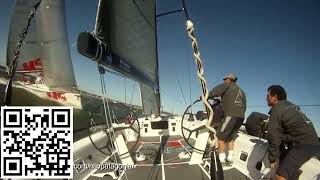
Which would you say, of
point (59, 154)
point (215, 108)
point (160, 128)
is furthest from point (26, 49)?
point (59, 154)

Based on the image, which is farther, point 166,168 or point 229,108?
point 166,168

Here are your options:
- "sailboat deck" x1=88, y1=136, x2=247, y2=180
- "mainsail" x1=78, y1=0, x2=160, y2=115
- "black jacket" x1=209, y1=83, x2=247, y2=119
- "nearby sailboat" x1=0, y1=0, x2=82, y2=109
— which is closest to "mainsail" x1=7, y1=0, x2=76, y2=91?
"nearby sailboat" x1=0, y1=0, x2=82, y2=109

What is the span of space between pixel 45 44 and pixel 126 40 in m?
24.5

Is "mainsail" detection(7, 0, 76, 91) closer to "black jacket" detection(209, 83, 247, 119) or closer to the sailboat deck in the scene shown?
the sailboat deck

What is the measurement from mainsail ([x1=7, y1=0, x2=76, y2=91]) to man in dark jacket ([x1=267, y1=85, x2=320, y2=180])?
974 inches

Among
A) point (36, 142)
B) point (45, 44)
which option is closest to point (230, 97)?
point (36, 142)

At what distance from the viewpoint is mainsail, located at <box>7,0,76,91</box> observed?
28.2m

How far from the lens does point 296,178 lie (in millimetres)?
3791

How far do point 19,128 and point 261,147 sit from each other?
13.1ft

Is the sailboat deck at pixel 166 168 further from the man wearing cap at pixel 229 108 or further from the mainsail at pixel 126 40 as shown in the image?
the mainsail at pixel 126 40

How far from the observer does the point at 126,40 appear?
5.85 metres

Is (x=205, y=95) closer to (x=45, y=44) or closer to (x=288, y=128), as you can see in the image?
(x=288, y=128)

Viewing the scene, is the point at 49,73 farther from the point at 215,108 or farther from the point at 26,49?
the point at 215,108

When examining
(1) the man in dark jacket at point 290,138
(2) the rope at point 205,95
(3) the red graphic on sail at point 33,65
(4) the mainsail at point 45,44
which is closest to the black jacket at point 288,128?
(1) the man in dark jacket at point 290,138
